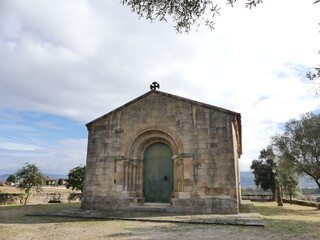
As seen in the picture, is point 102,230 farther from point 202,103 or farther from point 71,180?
point 71,180

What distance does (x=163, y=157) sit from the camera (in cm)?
1201

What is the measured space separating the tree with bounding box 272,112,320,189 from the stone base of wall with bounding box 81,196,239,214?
10352 millimetres

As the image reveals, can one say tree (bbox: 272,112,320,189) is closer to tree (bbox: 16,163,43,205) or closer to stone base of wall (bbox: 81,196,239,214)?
stone base of wall (bbox: 81,196,239,214)

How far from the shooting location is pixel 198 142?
10789 mm

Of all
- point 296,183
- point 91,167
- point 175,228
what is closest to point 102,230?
point 175,228

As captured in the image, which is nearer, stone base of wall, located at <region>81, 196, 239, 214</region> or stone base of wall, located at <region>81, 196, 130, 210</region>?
stone base of wall, located at <region>81, 196, 239, 214</region>

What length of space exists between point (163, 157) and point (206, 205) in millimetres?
3098

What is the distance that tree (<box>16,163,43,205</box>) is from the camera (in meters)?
19.0

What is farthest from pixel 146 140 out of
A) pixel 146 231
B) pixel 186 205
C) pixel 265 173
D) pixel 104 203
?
pixel 265 173

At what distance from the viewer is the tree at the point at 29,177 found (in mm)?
18984

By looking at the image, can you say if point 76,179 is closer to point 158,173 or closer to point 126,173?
point 126,173

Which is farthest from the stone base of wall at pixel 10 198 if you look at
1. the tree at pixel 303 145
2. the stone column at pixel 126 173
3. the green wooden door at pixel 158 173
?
the tree at pixel 303 145

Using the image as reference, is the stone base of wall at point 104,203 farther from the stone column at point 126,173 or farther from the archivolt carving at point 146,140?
the archivolt carving at point 146,140

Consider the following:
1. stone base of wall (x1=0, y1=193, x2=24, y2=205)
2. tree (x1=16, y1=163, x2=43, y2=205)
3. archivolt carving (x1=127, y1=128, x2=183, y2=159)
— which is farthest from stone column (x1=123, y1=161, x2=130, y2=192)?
stone base of wall (x1=0, y1=193, x2=24, y2=205)
